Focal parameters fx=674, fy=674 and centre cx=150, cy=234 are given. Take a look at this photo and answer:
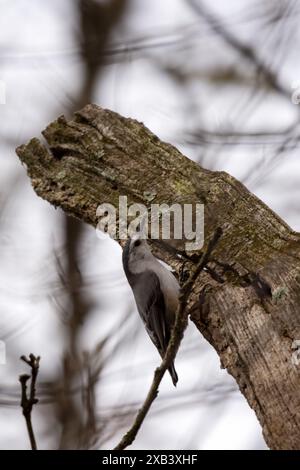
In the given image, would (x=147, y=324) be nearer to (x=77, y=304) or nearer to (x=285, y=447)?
(x=77, y=304)

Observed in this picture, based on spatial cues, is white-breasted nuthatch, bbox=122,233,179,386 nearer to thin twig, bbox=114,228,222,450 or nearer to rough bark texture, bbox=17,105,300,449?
rough bark texture, bbox=17,105,300,449

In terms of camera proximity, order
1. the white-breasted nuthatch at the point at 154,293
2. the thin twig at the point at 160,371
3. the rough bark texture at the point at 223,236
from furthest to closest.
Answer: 1. the white-breasted nuthatch at the point at 154,293
2. the rough bark texture at the point at 223,236
3. the thin twig at the point at 160,371

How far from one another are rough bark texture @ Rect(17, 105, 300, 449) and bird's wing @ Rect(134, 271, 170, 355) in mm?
451

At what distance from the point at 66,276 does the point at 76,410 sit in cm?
78

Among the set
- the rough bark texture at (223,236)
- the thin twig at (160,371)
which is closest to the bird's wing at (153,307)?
the rough bark texture at (223,236)

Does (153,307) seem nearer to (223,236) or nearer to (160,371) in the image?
(223,236)

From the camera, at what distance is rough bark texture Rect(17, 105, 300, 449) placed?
2066 millimetres

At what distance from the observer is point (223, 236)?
97.7 inches

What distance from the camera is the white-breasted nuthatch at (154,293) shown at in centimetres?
313

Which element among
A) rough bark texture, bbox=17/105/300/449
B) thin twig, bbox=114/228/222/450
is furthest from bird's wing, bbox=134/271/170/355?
thin twig, bbox=114/228/222/450

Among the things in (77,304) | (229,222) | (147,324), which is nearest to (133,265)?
(147,324)

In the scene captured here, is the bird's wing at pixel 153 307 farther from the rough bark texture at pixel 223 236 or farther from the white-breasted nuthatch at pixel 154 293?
the rough bark texture at pixel 223 236

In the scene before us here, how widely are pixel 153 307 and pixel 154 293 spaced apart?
0.07 m

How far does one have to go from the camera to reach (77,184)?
2764 millimetres
